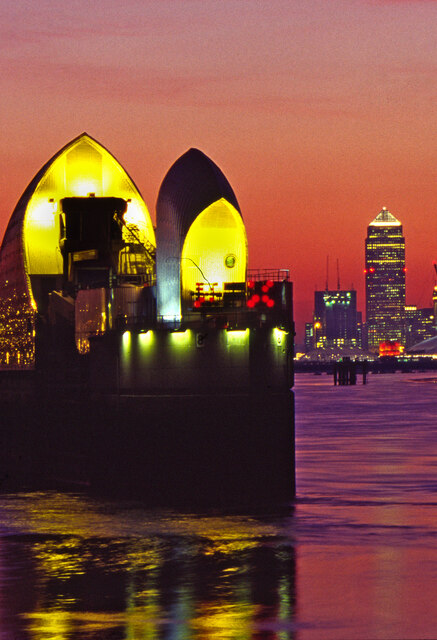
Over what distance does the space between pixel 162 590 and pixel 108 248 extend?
37.4 metres

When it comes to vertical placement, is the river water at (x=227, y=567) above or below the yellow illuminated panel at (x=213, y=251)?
below

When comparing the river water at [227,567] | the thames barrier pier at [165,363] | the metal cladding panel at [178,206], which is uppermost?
the metal cladding panel at [178,206]

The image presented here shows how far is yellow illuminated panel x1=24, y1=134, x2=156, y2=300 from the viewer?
225ft

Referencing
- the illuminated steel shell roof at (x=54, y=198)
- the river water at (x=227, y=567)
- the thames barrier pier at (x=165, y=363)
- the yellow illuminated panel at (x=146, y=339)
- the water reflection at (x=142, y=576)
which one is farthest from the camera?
the illuminated steel shell roof at (x=54, y=198)

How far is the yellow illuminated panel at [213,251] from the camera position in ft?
171

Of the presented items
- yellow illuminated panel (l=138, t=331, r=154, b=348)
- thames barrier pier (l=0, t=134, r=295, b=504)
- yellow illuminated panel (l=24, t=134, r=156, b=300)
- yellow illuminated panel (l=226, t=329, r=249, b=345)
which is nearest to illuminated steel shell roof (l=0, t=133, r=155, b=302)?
yellow illuminated panel (l=24, t=134, r=156, b=300)

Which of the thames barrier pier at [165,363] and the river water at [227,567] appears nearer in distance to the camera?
the river water at [227,567]

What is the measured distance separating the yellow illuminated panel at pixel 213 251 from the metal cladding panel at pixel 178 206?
282mm

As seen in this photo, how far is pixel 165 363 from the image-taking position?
48.6 m

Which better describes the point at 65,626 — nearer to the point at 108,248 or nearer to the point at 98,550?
the point at 98,550

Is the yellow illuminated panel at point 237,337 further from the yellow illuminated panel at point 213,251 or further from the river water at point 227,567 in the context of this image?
the river water at point 227,567

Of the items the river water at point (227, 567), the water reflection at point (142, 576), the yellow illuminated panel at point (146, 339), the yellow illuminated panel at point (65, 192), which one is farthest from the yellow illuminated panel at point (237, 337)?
the yellow illuminated panel at point (65, 192)

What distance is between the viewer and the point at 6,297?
71438 millimetres

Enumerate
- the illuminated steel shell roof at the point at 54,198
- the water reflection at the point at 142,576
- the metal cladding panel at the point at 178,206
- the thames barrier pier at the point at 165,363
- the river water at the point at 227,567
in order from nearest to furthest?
the water reflection at the point at 142,576 → the river water at the point at 227,567 → the thames barrier pier at the point at 165,363 → the metal cladding panel at the point at 178,206 → the illuminated steel shell roof at the point at 54,198
